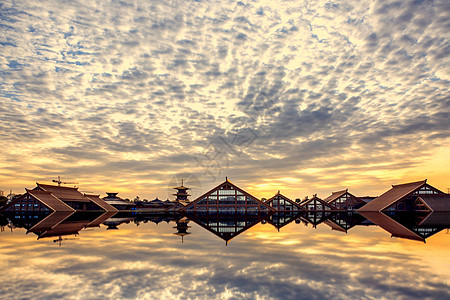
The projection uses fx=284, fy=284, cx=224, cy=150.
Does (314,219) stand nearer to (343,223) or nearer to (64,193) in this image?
(343,223)

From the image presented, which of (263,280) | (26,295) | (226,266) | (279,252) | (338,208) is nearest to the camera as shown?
(26,295)

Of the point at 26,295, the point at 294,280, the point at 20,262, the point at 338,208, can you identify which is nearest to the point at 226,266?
the point at 294,280

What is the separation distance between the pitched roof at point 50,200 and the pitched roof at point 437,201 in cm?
11119

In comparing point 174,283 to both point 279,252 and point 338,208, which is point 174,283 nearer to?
point 279,252

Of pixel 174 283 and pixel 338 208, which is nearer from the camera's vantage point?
pixel 174 283

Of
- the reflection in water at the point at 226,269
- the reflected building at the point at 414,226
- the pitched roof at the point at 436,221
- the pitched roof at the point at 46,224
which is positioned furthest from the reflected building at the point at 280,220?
the pitched roof at the point at 46,224

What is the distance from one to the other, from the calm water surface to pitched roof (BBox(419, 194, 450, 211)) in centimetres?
7294

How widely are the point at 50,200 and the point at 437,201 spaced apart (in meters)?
120

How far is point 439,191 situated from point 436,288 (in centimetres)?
9990

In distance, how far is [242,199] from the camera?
302 feet

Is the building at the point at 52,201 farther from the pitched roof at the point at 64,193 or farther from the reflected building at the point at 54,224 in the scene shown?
the reflected building at the point at 54,224

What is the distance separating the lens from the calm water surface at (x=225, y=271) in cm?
1420

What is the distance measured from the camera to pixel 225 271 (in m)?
17.8

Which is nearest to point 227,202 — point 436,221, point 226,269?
point 436,221
